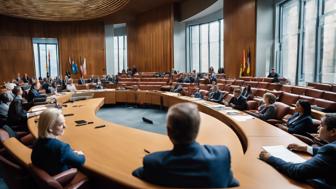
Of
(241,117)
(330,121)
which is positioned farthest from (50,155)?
(241,117)

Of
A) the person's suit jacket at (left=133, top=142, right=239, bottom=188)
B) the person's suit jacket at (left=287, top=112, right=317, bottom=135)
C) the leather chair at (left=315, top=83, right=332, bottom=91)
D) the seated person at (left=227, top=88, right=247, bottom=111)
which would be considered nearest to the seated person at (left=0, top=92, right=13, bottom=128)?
the person's suit jacket at (left=133, top=142, right=239, bottom=188)

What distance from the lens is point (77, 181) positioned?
1.89 metres

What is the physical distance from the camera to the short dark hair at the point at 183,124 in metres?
1.25

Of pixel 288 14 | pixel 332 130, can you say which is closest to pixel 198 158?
pixel 332 130

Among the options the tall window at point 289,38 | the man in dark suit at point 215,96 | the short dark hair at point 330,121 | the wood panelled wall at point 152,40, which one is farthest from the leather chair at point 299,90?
the wood panelled wall at point 152,40

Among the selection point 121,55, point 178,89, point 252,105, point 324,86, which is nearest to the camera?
point 252,105

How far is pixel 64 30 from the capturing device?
1730 cm

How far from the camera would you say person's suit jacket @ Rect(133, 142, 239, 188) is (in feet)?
4.11

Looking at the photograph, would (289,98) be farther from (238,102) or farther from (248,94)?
(248,94)

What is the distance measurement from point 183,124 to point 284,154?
1343 millimetres

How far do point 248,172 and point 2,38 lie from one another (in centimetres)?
1742

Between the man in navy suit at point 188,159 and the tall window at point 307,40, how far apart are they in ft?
25.3

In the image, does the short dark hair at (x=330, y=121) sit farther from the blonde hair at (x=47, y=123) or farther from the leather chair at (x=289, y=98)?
the leather chair at (x=289, y=98)

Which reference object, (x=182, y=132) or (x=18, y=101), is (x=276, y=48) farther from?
(x=182, y=132)
